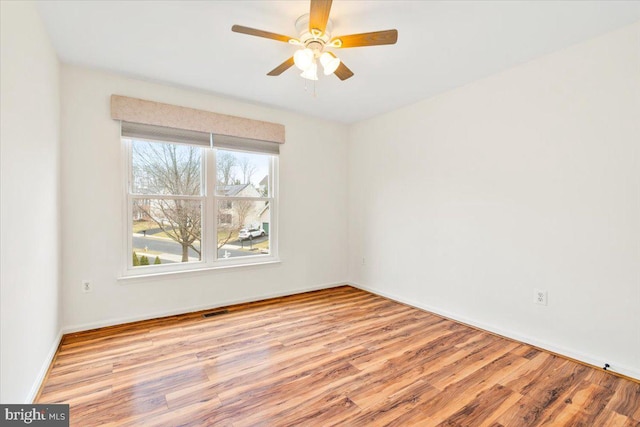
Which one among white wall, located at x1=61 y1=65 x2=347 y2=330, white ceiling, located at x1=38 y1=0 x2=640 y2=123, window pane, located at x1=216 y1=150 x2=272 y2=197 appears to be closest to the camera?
white ceiling, located at x1=38 y1=0 x2=640 y2=123

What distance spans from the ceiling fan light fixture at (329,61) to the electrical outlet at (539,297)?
8.28 ft

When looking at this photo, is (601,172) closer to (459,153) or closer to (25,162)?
(459,153)

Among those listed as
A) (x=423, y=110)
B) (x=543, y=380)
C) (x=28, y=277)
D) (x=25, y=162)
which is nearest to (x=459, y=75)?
(x=423, y=110)

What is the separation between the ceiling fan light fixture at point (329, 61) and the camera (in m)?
2.05

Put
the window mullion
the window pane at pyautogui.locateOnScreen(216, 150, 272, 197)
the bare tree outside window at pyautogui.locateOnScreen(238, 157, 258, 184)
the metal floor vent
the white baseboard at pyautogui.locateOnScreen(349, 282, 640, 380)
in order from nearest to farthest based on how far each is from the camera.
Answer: the white baseboard at pyautogui.locateOnScreen(349, 282, 640, 380) → the metal floor vent → the window mullion → the window pane at pyautogui.locateOnScreen(216, 150, 272, 197) → the bare tree outside window at pyautogui.locateOnScreen(238, 157, 258, 184)

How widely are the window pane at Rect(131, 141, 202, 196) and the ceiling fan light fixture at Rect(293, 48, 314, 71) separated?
73.8 inches

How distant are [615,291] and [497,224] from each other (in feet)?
3.08

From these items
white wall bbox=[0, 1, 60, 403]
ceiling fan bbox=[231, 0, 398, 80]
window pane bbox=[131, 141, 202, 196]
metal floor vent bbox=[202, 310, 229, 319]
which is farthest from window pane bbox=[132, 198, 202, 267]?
ceiling fan bbox=[231, 0, 398, 80]

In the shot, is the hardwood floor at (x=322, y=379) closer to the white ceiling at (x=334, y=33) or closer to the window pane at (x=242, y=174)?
the window pane at (x=242, y=174)

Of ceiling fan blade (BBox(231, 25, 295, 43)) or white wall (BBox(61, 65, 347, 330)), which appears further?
white wall (BBox(61, 65, 347, 330))

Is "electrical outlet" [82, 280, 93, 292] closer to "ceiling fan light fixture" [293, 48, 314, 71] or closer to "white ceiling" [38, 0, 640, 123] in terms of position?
"white ceiling" [38, 0, 640, 123]

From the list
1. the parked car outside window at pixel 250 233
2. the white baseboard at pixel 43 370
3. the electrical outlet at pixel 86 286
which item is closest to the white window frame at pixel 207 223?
the parked car outside window at pixel 250 233

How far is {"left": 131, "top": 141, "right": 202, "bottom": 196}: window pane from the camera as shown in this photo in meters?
3.14

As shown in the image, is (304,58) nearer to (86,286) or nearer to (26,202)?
(26,202)
